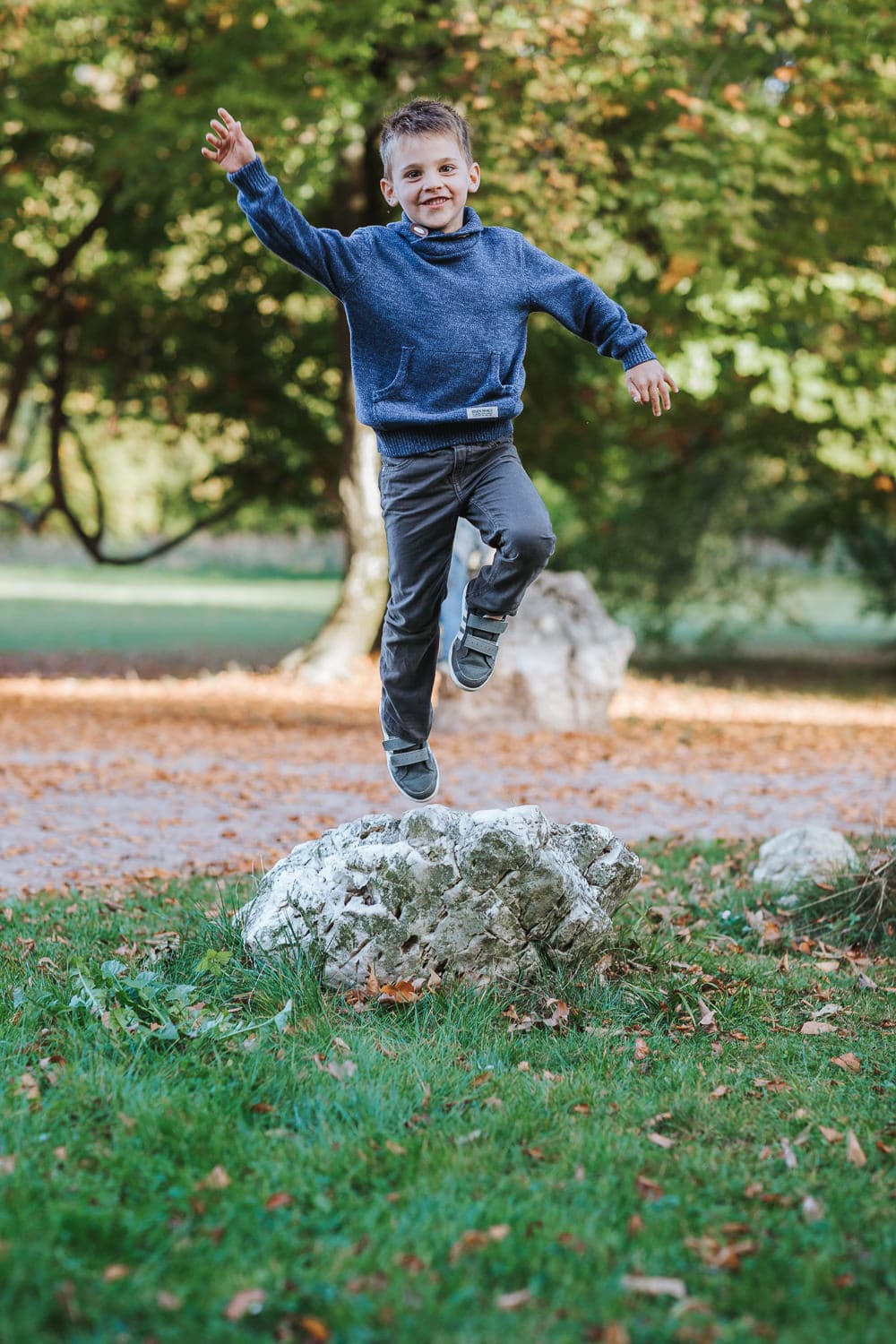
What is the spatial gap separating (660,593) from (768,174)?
7147mm

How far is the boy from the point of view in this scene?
173 inches

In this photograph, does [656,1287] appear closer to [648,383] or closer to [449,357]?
[648,383]

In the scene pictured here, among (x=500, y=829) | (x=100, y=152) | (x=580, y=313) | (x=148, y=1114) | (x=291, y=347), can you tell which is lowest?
(x=148, y=1114)

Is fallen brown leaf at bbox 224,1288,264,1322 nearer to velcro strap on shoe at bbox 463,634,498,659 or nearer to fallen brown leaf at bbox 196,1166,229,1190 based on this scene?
fallen brown leaf at bbox 196,1166,229,1190

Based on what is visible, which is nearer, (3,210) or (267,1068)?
(267,1068)

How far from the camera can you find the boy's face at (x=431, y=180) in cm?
428

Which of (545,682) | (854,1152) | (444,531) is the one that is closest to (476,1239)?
(854,1152)

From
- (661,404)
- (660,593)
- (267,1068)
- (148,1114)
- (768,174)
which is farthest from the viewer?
(660,593)

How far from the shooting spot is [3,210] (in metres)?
14.9

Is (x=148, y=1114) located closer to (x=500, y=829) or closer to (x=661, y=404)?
(x=500, y=829)

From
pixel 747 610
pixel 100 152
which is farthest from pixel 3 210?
pixel 747 610

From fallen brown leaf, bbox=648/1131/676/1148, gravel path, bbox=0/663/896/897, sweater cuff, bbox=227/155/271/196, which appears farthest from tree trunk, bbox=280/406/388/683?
fallen brown leaf, bbox=648/1131/676/1148

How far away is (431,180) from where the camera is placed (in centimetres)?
435

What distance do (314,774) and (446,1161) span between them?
6.54m
